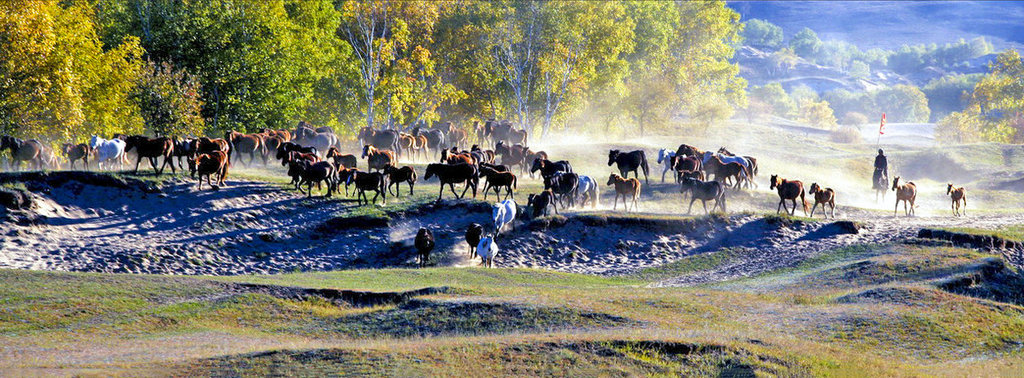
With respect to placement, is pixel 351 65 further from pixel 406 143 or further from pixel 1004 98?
pixel 1004 98

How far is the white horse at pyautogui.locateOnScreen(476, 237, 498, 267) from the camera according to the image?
2888cm

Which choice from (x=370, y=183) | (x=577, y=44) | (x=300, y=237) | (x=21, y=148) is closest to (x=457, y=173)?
(x=370, y=183)

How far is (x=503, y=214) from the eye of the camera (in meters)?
31.6

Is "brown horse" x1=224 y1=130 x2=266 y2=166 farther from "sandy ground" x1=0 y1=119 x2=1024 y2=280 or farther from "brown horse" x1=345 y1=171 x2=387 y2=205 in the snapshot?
"brown horse" x1=345 y1=171 x2=387 y2=205

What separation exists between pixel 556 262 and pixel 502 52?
43.0 m

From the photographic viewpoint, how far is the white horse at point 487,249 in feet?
94.7

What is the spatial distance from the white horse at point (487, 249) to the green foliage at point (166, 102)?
24.7m

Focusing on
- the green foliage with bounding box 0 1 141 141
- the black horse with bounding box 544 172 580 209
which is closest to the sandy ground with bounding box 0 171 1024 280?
the black horse with bounding box 544 172 580 209

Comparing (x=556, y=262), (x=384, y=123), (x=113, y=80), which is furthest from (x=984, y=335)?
(x=384, y=123)

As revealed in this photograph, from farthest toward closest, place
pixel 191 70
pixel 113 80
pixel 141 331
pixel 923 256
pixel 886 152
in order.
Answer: pixel 886 152, pixel 191 70, pixel 113 80, pixel 923 256, pixel 141 331

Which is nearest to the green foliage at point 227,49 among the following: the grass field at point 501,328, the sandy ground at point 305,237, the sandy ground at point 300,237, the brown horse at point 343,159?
the brown horse at point 343,159

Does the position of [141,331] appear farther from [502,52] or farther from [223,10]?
[502,52]

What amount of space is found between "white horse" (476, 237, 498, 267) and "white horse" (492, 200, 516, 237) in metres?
2.01

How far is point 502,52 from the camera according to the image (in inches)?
2822
